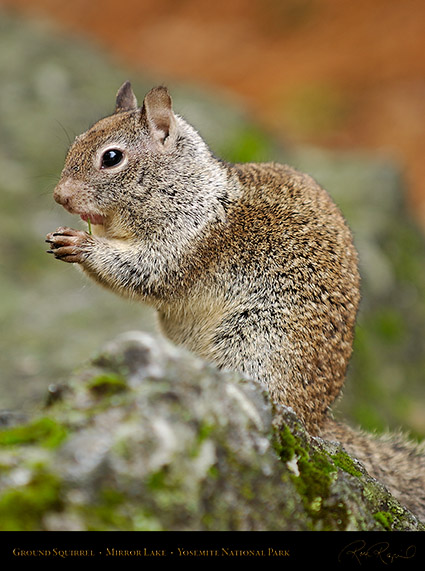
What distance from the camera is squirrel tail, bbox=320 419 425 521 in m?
4.64

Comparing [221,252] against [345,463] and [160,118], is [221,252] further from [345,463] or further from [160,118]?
[345,463]

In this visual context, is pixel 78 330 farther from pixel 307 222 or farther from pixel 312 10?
pixel 312 10

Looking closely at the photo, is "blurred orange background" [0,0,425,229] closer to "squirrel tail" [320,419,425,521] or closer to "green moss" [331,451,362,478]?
"squirrel tail" [320,419,425,521]

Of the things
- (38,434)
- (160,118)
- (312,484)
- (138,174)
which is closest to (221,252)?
(138,174)

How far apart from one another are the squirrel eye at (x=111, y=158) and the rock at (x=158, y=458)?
8.87 feet

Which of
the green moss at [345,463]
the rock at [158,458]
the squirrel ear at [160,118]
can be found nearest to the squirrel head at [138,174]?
the squirrel ear at [160,118]

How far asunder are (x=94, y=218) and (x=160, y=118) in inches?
37.0

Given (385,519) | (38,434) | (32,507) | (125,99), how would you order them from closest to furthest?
(32,507)
(38,434)
(385,519)
(125,99)

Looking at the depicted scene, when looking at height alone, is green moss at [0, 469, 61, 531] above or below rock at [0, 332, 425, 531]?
below

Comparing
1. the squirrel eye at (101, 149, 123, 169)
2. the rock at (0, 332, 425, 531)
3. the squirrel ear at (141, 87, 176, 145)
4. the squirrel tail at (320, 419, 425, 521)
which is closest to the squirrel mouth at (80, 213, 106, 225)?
the squirrel eye at (101, 149, 123, 169)

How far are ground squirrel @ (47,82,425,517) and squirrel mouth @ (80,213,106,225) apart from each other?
0.01 meters

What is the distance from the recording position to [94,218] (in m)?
5.52

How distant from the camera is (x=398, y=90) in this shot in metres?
23.8

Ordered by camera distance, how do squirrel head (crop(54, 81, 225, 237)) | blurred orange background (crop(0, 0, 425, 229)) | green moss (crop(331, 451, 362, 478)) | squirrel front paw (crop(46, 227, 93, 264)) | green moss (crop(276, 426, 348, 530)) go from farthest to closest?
blurred orange background (crop(0, 0, 425, 229))
squirrel head (crop(54, 81, 225, 237))
squirrel front paw (crop(46, 227, 93, 264))
green moss (crop(331, 451, 362, 478))
green moss (crop(276, 426, 348, 530))
